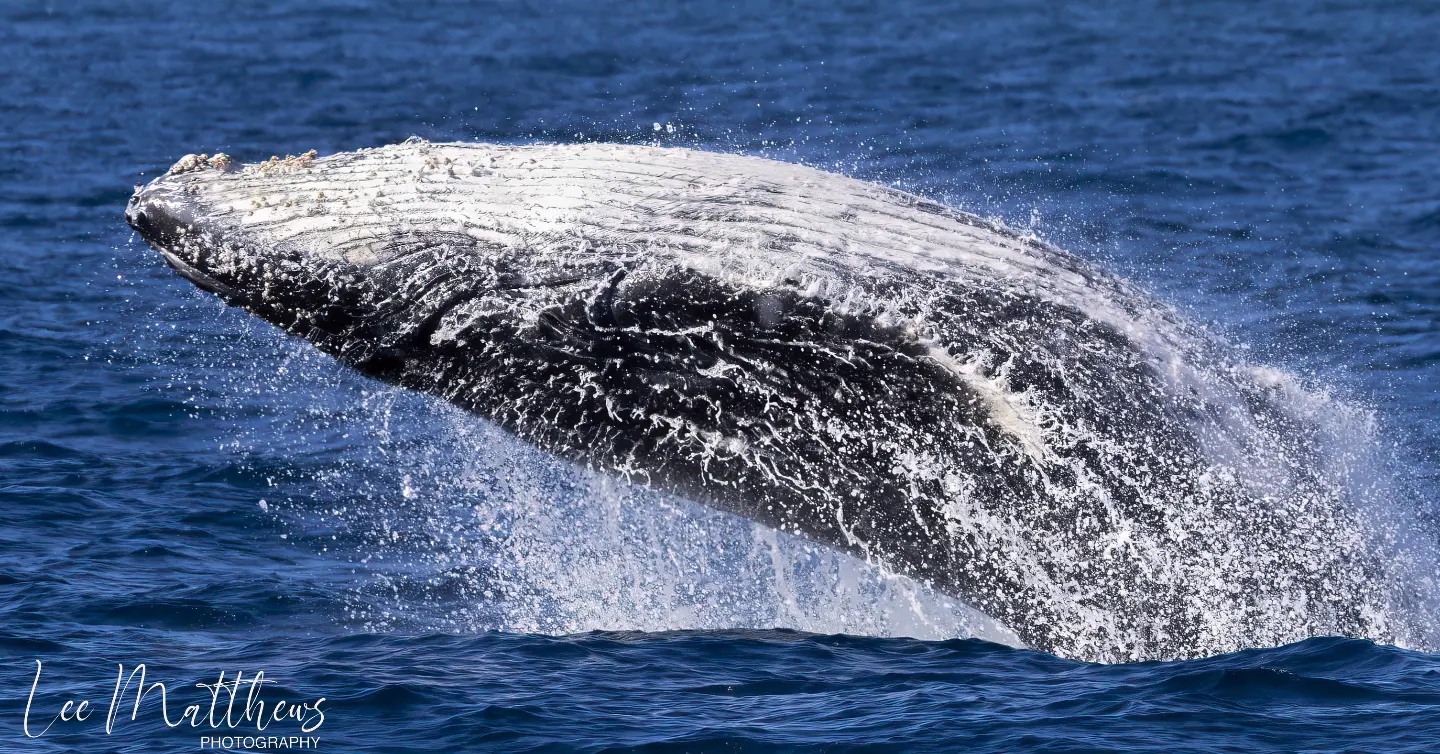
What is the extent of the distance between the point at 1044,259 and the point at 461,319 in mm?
3643

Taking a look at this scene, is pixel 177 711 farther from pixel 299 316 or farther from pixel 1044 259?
pixel 1044 259

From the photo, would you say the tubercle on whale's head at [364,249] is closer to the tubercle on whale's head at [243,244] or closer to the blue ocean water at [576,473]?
the tubercle on whale's head at [243,244]

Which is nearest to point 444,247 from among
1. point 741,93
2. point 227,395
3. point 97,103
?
point 227,395

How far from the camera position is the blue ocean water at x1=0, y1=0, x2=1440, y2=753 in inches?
453

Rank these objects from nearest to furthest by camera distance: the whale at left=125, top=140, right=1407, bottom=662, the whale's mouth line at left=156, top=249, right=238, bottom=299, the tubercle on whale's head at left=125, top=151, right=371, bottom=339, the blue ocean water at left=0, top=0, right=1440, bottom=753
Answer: the whale at left=125, top=140, right=1407, bottom=662 → the tubercle on whale's head at left=125, top=151, right=371, bottom=339 → the whale's mouth line at left=156, top=249, right=238, bottom=299 → the blue ocean water at left=0, top=0, right=1440, bottom=753

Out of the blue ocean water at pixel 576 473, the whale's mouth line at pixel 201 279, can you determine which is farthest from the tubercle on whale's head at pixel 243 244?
the blue ocean water at pixel 576 473

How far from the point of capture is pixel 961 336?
33.7 ft
